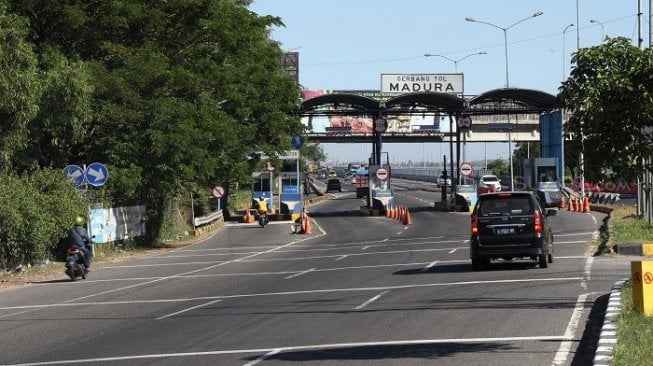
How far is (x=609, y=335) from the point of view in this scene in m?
11.6

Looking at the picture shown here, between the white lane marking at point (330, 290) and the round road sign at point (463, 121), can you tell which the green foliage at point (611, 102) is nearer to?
the white lane marking at point (330, 290)

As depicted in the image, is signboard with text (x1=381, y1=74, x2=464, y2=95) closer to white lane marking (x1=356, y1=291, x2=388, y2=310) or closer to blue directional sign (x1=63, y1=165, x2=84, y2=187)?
blue directional sign (x1=63, y1=165, x2=84, y2=187)

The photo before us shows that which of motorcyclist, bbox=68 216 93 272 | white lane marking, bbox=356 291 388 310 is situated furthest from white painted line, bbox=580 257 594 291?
motorcyclist, bbox=68 216 93 272

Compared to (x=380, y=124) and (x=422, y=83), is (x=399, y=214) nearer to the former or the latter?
(x=380, y=124)

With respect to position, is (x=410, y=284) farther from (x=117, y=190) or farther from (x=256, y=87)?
(x=256, y=87)

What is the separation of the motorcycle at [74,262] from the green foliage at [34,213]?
248 cm

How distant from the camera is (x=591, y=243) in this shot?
32.1 m

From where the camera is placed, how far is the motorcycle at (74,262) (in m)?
26.4

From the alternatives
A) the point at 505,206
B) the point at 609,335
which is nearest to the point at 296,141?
the point at 505,206

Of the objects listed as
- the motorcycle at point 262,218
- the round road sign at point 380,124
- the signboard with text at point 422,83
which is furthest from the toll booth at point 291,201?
the signboard with text at point 422,83

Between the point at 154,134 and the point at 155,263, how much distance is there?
684 cm

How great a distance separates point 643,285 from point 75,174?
22.4m

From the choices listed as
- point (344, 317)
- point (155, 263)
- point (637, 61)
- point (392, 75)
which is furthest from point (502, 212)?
point (392, 75)

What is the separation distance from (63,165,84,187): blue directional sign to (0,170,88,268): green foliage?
0.24m
